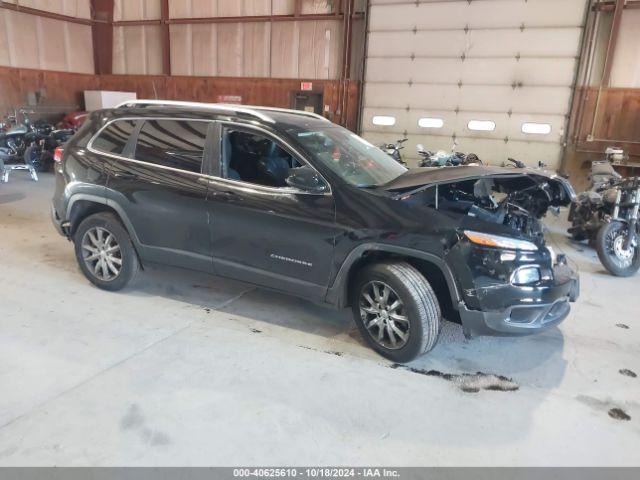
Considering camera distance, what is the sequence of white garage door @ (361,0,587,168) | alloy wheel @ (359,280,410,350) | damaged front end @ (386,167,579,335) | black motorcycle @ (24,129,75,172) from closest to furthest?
damaged front end @ (386,167,579,335)
alloy wheel @ (359,280,410,350)
white garage door @ (361,0,587,168)
black motorcycle @ (24,129,75,172)

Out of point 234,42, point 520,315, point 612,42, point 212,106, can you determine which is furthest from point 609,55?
point 212,106

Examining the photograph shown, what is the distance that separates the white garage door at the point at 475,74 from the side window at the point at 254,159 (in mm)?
8905

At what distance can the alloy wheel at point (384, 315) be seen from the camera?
311 centimetres


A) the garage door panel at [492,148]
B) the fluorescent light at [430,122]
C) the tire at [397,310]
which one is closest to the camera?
the tire at [397,310]

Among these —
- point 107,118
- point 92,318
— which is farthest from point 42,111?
point 92,318

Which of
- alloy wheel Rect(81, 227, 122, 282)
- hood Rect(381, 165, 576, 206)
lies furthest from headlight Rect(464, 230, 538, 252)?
alloy wheel Rect(81, 227, 122, 282)

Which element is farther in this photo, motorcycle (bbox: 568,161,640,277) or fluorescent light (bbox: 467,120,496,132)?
fluorescent light (bbox: 467,120,496,132)

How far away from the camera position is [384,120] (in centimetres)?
1233

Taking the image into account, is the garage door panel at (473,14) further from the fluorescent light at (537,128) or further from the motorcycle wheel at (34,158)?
the motorcycle wheel at (34,158)

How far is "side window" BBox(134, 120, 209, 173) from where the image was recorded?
3689mm

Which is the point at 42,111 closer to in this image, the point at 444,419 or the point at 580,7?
the point at 580,7

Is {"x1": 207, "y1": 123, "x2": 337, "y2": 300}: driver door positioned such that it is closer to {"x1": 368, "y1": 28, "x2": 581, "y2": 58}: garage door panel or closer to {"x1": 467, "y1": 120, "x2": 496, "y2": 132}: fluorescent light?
{"x1": 467, "y1": 120, "x2": 496, "y2": 132}: fluorescent light

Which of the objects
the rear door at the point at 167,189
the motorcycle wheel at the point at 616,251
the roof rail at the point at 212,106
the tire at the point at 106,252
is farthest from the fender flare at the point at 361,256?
the motorcycle wheel at the point at 616,251

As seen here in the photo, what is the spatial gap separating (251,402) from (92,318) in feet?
5.65
